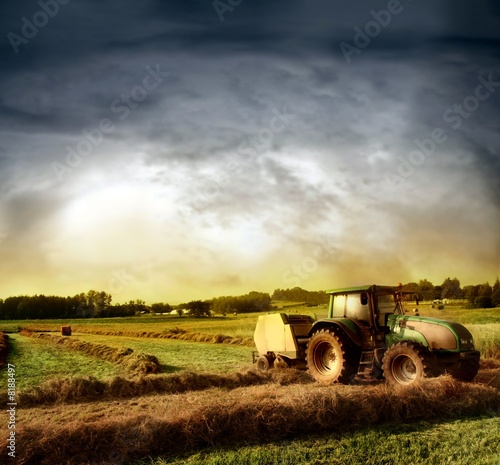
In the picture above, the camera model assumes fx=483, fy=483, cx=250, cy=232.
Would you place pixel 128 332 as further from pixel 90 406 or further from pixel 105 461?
pixel 105 461

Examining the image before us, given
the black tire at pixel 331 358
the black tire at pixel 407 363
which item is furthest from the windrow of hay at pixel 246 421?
the black tire at pixel 331 358

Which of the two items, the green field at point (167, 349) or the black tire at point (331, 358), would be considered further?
the green field at point (167, 349)

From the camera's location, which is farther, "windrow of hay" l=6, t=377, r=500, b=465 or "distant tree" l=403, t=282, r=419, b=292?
"distant tree" l=403, t=282, r=419, b=292

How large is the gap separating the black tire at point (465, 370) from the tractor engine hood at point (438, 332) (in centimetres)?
26

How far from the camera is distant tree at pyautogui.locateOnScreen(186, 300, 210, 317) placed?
27203 millimetres

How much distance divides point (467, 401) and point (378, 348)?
2356mm

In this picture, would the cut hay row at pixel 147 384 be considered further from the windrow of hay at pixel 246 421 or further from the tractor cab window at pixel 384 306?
the windrow of hay at pixel 246 421

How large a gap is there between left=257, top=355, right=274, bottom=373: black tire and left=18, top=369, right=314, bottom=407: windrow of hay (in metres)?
1.38

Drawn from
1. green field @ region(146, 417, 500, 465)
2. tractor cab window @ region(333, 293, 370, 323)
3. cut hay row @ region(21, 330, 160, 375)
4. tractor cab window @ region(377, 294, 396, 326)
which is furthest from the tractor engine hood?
cut hay row @ region(21, 330, 160, 375)

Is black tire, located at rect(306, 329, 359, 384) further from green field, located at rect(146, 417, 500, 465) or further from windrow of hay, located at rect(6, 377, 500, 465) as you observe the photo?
green field, located at rect(146, 417, 500, 465)

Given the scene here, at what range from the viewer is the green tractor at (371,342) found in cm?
830

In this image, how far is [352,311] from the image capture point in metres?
10.0

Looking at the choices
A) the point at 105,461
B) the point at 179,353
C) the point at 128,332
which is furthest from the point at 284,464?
the point at 128,332

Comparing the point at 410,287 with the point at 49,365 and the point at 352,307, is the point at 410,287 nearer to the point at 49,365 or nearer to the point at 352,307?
the point at 352,307
